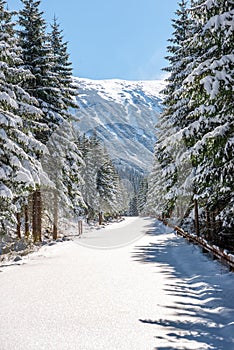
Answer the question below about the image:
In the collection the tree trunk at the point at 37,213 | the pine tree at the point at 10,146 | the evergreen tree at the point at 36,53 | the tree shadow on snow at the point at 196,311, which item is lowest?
the tree shadow on snow at the point at 196,311

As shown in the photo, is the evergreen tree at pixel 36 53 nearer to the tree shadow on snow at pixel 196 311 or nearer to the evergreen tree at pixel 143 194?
the tree shadow on snow at pixel 196 311

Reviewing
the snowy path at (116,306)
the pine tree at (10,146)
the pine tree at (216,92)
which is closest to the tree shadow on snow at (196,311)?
the snowy path at (116,306)

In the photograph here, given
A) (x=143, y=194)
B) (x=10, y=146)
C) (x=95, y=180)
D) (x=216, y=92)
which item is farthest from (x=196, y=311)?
(x=143, y=194)

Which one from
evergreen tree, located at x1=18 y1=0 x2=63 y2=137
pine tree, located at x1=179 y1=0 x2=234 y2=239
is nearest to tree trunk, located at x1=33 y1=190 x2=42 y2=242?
evergreen tree, located at x1=18 y1=0 x2=63 y2=137

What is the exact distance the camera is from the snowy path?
5.77 metres

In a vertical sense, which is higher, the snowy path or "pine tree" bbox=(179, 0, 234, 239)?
"pine tree" bbox=(179, 0, 234, 239)

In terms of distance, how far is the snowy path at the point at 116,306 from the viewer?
5.77 metres

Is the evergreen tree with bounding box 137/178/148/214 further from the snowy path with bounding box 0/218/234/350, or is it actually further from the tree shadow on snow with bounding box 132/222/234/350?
the tree shadow on snow with bounding box 132/222/234/350

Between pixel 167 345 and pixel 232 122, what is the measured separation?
672 cm

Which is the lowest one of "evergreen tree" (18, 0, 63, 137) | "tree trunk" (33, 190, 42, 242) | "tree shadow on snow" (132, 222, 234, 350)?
"tree shadow on snow" (132, 222, 234, 350)

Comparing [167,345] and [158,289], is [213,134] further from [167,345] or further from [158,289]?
[167,345]

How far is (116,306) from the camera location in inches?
304

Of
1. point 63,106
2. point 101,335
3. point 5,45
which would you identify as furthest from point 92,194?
point 101,335

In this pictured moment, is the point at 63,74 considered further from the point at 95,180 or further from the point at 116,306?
the point at 95,180
